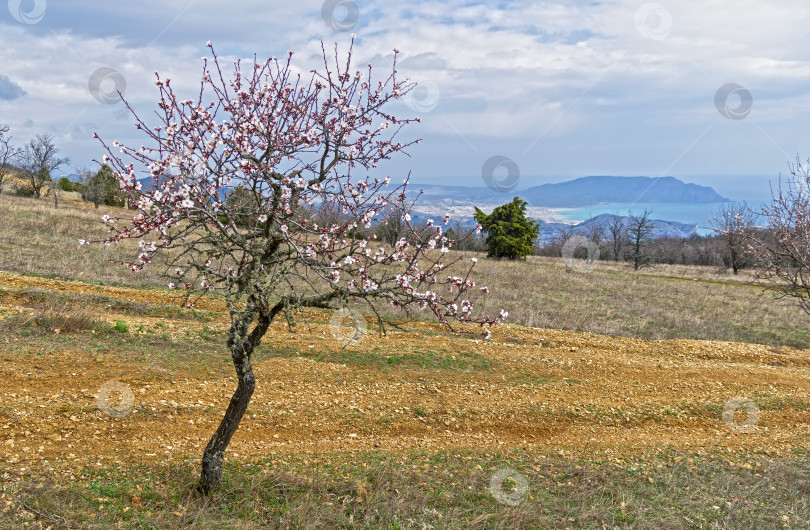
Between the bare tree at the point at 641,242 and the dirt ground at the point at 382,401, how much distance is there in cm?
4301

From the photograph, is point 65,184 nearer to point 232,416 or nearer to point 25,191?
point 25,191

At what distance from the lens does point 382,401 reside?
10391 millimetres

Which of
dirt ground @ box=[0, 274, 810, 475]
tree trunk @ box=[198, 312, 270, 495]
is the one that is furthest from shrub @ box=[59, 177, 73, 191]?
tree trunk @ box=[198, 312, 270, 495]

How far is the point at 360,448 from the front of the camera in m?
8.52

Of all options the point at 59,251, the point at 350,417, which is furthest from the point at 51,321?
the point at 59,251

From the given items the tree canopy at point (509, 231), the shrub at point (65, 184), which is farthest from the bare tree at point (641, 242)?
the shrub at point (65, 184)

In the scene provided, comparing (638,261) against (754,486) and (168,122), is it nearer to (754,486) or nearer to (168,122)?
(754,486)

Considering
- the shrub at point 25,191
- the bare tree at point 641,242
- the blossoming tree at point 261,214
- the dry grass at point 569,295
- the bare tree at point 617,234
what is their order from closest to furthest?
the blossoming tree at point 261,214 < the dry grass at point 569,295 < the bare tree at point 641,242 < the shrub at point 25,191 < the bare tree at point 617,234

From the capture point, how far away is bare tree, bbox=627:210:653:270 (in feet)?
184

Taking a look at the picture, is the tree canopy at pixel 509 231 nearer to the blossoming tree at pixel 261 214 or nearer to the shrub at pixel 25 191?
the blossoming tree at pixel 261 214

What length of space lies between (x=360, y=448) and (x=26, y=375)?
5996mm

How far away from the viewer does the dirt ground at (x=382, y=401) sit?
8047mm

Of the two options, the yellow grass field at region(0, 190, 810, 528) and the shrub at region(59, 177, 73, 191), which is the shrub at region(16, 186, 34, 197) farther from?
the yellow grass field at region(0, 190, 810, 528)

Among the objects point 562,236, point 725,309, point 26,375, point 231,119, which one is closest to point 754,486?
point 231,119
